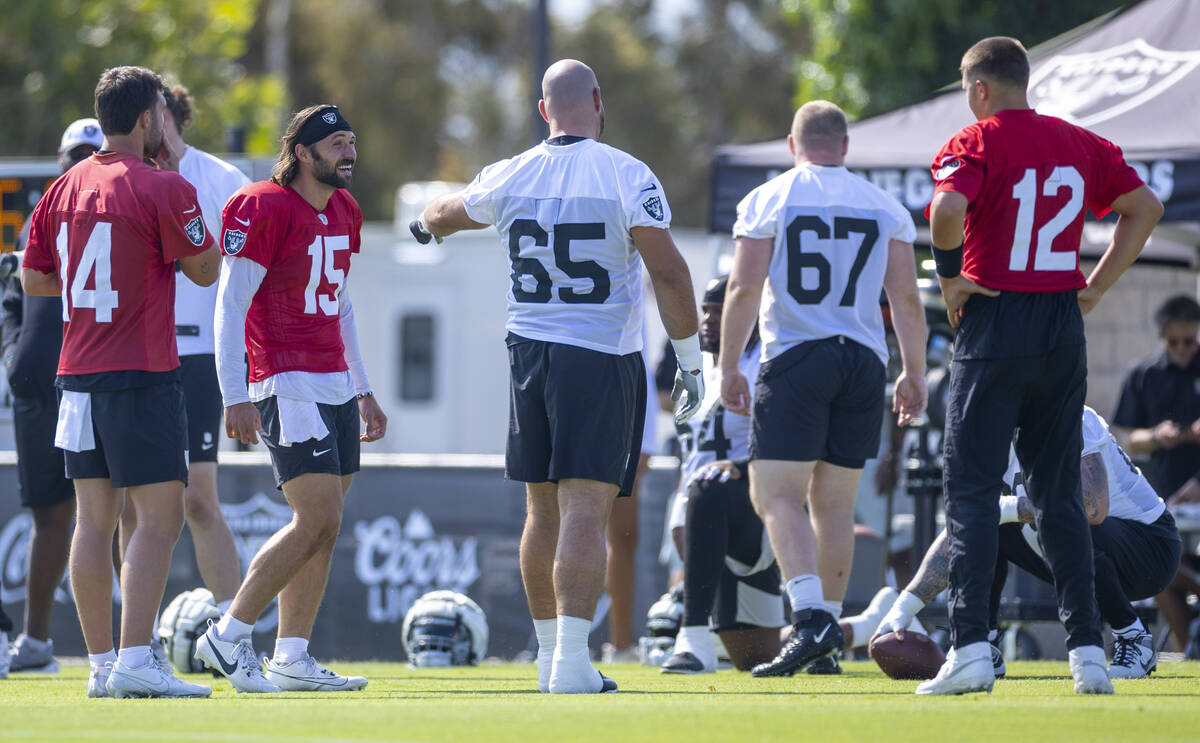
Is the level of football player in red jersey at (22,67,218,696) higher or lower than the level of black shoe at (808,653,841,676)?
higher

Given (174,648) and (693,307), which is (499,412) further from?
(693,307)

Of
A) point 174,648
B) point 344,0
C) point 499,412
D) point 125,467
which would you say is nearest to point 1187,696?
point 125,467

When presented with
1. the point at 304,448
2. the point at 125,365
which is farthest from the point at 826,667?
the point at 125,365

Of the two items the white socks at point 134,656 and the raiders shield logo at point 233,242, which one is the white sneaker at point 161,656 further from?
the raiders shield logo at point 233,242

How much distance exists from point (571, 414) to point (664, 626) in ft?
8.62

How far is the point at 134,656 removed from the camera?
5.66m

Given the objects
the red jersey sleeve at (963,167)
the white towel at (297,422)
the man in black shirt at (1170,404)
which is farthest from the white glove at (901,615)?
the man in black shirt at (1170,404)

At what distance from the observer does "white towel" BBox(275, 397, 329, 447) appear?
588cm

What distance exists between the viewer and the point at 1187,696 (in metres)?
5.58

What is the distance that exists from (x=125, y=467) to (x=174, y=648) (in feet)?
5.85

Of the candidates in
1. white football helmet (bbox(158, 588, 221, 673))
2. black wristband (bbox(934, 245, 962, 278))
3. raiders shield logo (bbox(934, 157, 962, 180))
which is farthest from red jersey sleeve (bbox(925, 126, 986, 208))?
white football helmet (bbox(158, 588, 221, 673))

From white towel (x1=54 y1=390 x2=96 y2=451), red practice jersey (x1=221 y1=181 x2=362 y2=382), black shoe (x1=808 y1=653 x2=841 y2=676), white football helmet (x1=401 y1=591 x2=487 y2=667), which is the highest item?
red practice jersey (x1=221 y1=181 x2=362 y2=382)

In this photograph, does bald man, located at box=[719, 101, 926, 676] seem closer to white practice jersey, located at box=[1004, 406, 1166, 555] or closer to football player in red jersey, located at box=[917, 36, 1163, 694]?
white practice jersey, located at box=[1004, 406, 1166, 555]

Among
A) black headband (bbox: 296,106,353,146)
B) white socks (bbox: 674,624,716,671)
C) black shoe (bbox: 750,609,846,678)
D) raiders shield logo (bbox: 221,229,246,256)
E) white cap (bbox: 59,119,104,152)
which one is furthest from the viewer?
white cap (bbox: 59,119,104,152)
